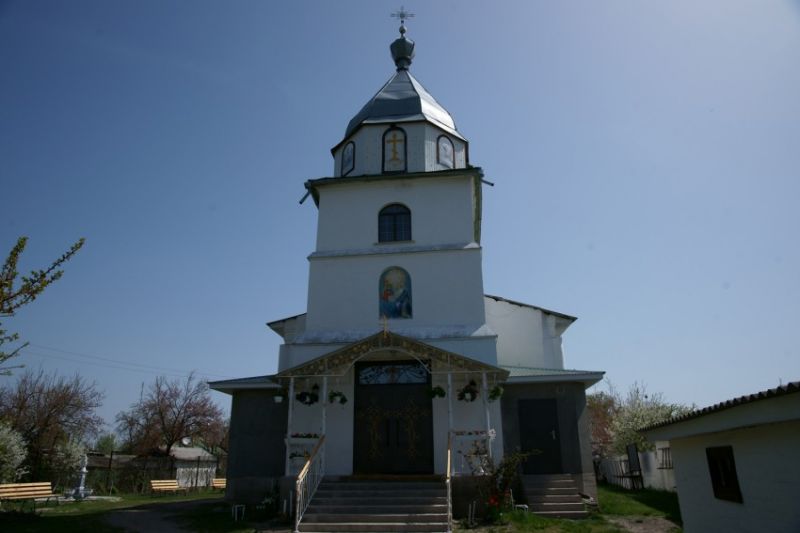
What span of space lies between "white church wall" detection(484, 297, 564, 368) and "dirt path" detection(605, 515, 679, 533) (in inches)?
259

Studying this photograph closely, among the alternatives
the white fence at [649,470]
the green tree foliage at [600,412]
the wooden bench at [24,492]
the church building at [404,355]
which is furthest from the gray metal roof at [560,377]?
the green tree foliage at [600,412]

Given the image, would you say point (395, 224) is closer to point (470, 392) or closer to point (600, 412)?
point (470, 392)

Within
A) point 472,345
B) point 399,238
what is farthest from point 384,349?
point 399,238

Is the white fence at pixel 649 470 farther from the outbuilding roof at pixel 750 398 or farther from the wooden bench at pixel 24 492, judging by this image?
the wooden bench at pixel 24 492

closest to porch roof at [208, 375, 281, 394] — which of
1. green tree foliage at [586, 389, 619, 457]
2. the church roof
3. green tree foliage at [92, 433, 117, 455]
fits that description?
the church roof

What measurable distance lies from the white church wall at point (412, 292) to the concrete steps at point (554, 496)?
4527 mm

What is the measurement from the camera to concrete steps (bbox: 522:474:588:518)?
1325 centimetres

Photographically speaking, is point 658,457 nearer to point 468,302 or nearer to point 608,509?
point 608,509

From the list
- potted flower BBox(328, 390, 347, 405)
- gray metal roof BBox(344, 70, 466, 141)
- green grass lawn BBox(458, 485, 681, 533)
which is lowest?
green grass lawn BBox(458, 485, 681, 533)

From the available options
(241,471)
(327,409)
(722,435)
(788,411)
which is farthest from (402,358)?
(788,411)

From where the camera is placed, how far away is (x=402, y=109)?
1945 centimetres

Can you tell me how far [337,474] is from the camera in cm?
1456

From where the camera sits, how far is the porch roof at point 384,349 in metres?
13.9

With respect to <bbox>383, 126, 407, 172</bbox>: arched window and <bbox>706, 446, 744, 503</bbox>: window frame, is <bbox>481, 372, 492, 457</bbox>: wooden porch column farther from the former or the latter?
<bbox>383, 126, 407, 172</bbox>: arched window
